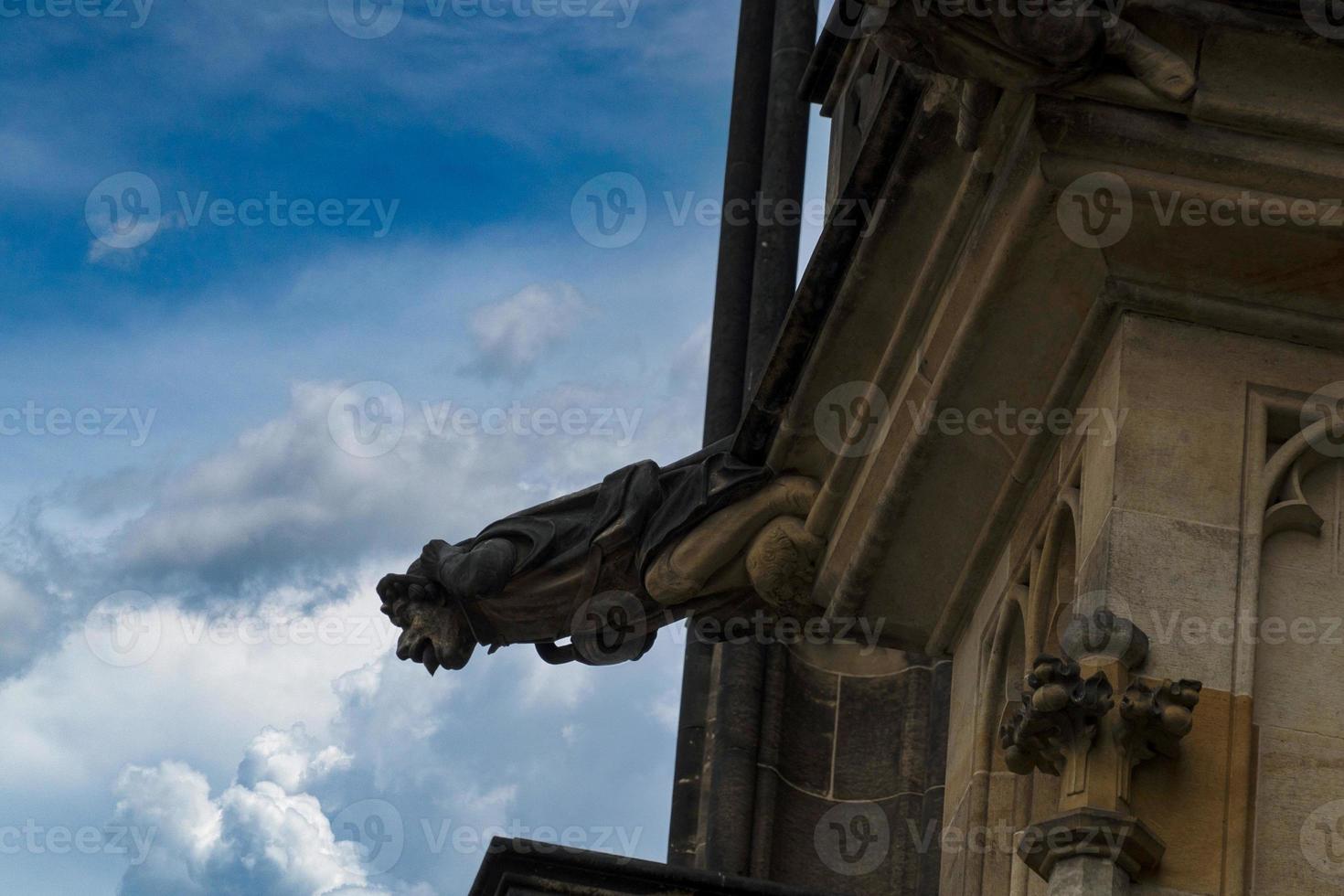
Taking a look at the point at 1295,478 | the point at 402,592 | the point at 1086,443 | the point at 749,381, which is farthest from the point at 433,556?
the point at 749,381

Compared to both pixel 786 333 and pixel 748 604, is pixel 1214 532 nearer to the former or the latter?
pixel 786 333

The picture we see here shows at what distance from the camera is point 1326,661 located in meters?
5.80

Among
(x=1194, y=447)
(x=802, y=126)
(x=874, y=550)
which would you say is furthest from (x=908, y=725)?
(x=1194, y=447)

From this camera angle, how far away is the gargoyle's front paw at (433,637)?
24.8ft
